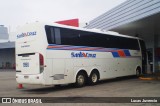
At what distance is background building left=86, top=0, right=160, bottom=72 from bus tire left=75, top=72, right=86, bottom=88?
6022 mm

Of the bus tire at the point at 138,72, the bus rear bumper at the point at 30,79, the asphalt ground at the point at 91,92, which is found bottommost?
the asphalt ground at the point at 91,92

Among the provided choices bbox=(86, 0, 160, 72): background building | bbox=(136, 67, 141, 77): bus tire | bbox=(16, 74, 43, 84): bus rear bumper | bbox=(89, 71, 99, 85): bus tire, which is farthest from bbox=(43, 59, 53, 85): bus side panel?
bbox=(136, 67, 141, 77): bus tire

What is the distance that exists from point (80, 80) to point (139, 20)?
7.18 m

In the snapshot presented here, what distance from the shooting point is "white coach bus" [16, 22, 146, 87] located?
13750 millimetres

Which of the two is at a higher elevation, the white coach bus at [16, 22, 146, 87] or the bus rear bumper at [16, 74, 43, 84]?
the white coach bus at [16, 22, 146, 87]

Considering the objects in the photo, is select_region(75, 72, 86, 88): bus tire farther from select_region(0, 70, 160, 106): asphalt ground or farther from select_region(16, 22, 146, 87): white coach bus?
select_region(0, 70, 160, 106): asphalt ground

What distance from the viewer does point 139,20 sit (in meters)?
20.0

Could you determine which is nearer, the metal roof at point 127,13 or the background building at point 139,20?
the metal roof at point 127,13

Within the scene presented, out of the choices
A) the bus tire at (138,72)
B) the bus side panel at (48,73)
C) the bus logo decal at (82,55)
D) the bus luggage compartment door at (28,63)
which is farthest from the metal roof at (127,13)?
the bus luggage compartment door at (28,63)

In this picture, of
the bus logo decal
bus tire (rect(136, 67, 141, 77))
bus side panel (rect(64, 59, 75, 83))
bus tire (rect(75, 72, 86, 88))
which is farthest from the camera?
bus tire (rect(136, 67, 141, 77))

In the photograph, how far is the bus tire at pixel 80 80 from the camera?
614 inches

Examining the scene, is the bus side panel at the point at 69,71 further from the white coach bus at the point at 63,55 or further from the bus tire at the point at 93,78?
the bus tire at the point at 93,78

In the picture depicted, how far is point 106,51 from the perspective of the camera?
59.8 ft

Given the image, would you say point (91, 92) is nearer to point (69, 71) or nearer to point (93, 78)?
point (69, 71)
